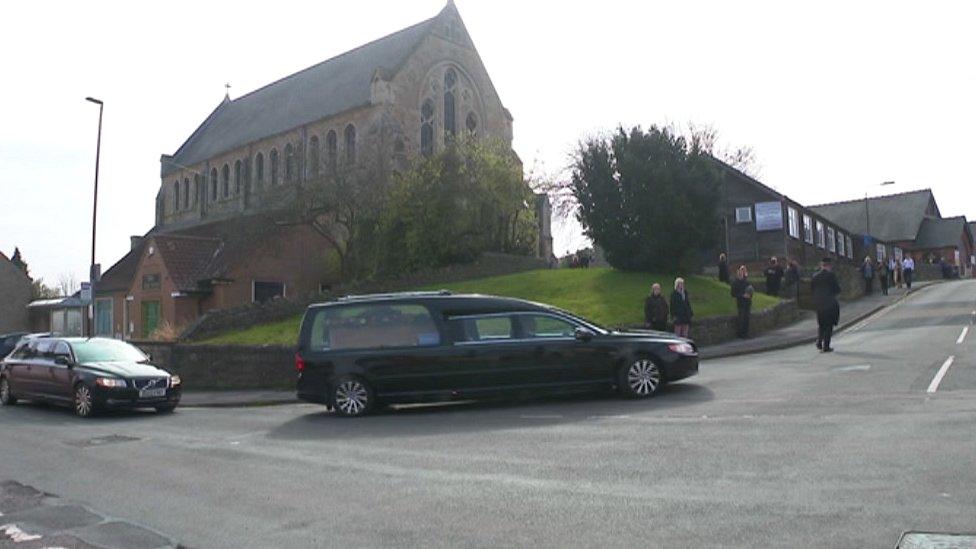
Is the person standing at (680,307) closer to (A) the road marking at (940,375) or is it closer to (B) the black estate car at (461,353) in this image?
(A) the road marking at (940,375)

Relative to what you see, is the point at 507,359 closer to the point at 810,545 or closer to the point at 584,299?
the point at 810,545

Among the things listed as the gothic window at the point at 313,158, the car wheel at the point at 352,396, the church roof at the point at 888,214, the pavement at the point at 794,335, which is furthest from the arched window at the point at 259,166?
the church roof at the point at 888,214

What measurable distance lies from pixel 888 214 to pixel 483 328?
81895mm

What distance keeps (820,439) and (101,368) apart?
13.0 meters

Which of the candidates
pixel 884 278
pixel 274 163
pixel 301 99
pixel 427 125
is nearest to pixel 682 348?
pixel 884 278

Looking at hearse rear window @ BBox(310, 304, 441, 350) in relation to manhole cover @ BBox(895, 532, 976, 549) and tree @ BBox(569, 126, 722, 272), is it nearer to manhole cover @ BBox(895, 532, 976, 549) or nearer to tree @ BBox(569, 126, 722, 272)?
manhole cover @ BBox(895, 532, 976, 549)

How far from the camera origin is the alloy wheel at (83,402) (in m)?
15.3

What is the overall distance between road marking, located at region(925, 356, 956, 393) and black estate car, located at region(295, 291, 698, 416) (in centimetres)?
327

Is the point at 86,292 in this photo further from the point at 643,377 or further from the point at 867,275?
the point at 867,275

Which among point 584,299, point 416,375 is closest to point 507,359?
point 416,375

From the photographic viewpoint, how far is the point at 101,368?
51.5 feet

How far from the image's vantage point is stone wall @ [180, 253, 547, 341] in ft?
86.0

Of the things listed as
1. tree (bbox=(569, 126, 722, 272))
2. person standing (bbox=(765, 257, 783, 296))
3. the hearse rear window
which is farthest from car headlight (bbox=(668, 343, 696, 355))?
person standing (bbox=(765, 257, 783, 296))

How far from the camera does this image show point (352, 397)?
513 inches
